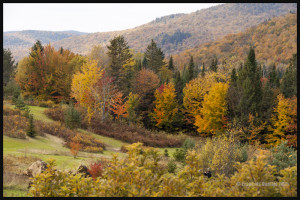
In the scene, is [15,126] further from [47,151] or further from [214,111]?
[214,111]

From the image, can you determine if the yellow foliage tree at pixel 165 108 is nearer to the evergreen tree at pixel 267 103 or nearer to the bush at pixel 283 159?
the evergreen tree at pixel 267 103

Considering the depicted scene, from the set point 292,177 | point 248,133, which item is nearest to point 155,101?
point 248,133

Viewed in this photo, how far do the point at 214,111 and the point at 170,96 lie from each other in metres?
8.51

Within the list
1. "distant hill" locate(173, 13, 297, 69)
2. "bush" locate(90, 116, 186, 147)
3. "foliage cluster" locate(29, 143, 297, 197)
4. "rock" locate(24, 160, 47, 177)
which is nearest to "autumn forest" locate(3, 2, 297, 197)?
"foliage cluster" locate(29, 143, 297, 197)

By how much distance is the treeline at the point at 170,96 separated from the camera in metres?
35.6

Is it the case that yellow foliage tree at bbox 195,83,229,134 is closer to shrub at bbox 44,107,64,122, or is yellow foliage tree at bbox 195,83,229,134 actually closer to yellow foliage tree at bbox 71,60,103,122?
yellow foliage tree at bbox 71,60,103,122

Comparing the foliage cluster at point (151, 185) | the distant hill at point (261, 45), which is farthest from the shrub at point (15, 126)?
the distant hill at point (261, 45)

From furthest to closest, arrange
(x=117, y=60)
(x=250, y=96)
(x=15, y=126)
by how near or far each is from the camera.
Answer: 1. (x=117, y=60)
2. (x=250, y=96)
3. (x=15, y=126)

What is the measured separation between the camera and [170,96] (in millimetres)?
42938

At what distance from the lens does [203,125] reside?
3825 centimetres

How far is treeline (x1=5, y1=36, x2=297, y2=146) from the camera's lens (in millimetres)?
35625

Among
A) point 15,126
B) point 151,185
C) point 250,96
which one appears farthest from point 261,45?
point 151,185

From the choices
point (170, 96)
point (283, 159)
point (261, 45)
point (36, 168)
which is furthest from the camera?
point (261, 45)

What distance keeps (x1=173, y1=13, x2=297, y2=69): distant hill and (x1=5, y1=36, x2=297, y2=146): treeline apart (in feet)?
202
